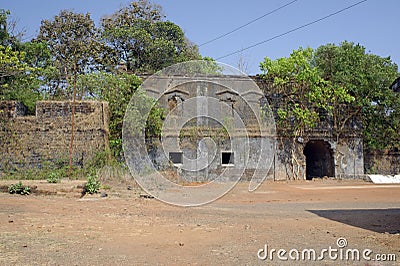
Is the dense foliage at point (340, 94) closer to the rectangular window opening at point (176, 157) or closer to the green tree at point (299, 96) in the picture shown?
the green tree at point (299, 96)

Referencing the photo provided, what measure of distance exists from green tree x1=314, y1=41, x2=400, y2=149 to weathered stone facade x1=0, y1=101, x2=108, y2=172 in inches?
543

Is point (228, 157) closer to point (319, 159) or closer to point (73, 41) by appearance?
point (319, 159)

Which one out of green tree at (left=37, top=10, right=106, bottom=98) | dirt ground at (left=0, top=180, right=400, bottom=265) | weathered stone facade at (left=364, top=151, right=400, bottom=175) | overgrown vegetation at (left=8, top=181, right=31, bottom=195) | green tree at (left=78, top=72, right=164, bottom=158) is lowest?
dirt ground at (left=0, top=180, right=400, bottom=265)

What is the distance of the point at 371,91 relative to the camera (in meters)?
23.7

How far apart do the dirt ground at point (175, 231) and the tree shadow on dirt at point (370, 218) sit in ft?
0.05

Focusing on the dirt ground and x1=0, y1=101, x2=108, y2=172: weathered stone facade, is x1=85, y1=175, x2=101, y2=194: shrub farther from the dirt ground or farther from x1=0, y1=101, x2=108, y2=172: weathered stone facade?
x1=0, y1=101, x2=108, y2=172: weathered stone facade

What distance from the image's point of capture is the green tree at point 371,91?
2355 cm

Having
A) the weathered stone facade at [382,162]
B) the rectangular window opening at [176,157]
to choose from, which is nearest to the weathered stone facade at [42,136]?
the rectangular window opening at [176,157]

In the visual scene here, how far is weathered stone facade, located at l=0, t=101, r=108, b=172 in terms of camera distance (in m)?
17.8

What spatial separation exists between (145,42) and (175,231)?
26374mm

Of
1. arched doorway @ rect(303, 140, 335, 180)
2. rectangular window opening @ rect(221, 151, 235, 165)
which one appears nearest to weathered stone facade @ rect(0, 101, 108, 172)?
rectangular window opening @ rect(221, 151, 235, 165)

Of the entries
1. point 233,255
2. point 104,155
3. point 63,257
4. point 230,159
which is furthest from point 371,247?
point 230,159

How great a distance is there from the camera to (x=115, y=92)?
20.2m

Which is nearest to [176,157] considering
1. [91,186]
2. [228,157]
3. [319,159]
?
[228,157]
